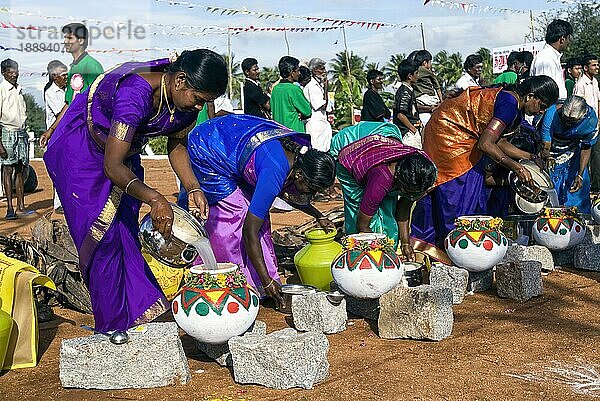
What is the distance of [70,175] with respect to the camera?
12.7ft

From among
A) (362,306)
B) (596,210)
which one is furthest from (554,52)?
(362,306)

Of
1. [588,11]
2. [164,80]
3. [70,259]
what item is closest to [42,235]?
[70,259]

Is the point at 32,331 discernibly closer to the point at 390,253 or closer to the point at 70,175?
the point at 70,175

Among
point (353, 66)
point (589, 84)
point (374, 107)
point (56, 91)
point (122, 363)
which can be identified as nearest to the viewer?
point (122, 363)

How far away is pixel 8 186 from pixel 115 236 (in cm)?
627

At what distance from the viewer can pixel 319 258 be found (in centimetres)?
516

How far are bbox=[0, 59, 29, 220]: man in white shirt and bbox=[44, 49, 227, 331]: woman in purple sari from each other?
230 inches

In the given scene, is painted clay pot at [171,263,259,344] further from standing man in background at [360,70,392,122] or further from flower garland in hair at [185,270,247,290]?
standing man in background at [360,70,392,122]

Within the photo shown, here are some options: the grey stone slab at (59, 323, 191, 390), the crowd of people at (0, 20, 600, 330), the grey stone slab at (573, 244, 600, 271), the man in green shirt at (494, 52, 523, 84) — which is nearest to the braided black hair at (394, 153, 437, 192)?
the crowd of people at (0, 20, 600, 330)

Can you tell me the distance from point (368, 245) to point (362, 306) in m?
0.57

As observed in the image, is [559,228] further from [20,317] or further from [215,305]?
[20,317]

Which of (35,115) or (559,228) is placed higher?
(35,115)

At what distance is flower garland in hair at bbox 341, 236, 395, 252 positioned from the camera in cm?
450

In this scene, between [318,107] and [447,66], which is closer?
[318,107]
